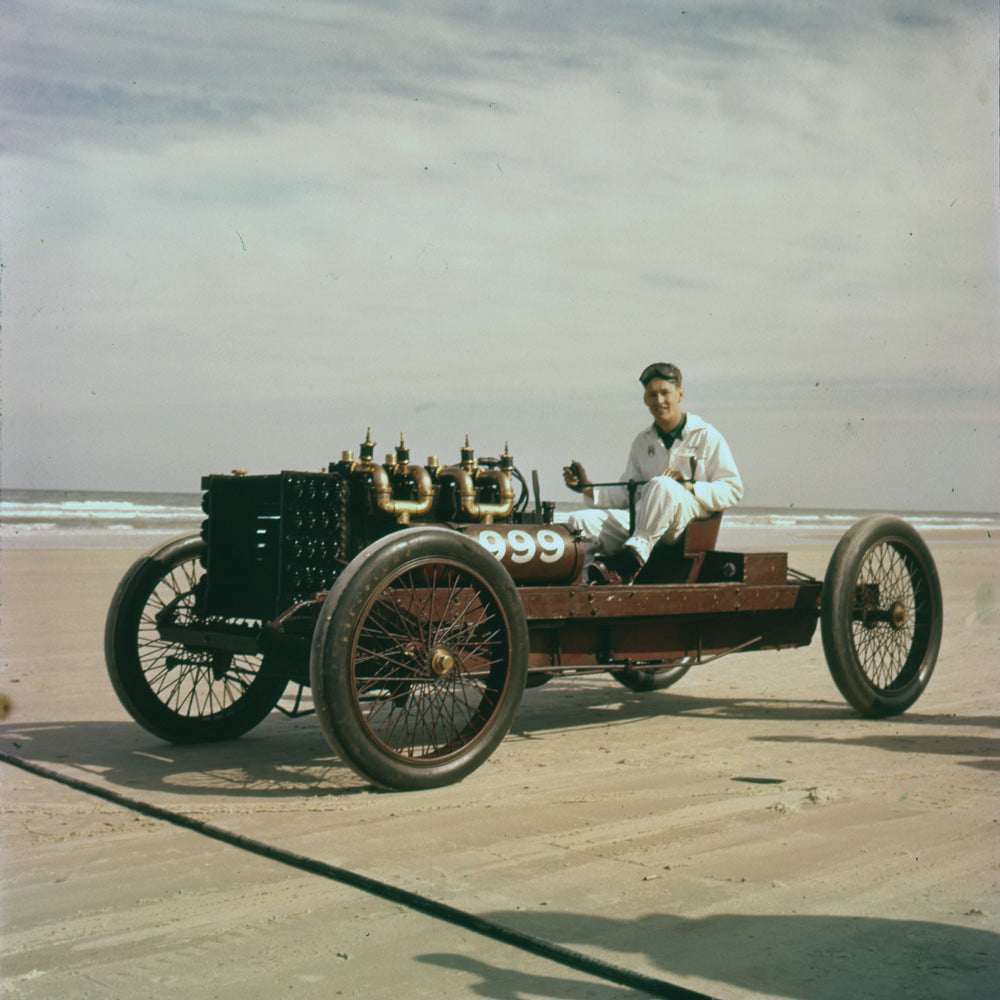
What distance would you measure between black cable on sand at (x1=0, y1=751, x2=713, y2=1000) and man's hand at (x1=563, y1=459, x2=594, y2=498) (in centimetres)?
305

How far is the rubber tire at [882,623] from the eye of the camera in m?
6.42

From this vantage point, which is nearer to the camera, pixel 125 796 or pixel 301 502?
pixel 125 796

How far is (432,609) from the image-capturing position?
484cm

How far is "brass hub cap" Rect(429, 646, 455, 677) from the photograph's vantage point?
4805 millimetres

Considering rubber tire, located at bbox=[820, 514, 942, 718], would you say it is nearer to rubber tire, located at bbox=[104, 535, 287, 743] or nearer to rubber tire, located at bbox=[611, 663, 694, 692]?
rubber tire, located at bbox=[611, 663, 694, 692]

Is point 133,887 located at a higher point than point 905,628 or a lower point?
lower

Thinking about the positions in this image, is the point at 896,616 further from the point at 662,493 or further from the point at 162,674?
the point at 162,674

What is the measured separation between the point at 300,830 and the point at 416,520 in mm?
1927

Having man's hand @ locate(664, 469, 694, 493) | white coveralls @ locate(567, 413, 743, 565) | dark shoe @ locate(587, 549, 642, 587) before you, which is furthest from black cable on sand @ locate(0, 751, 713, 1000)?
man's hand @ locate(664, 469, 694, 493)

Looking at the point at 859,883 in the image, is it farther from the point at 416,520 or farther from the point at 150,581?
the point at 150,581

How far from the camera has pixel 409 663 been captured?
488 centimetres

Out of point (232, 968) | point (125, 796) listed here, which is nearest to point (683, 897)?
point (232, 968)

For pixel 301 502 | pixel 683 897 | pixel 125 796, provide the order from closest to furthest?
pixel 683 897
pixel 125 796
pixel 301 502

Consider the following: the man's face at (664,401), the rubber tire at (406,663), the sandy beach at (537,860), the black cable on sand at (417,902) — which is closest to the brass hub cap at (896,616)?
the sandy beach at (537,860)
